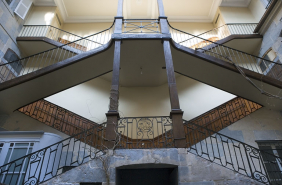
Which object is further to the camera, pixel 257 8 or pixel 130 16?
pixel 130 16

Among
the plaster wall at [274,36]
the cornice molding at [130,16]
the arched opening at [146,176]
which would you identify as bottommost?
the arched opening at [146,176]

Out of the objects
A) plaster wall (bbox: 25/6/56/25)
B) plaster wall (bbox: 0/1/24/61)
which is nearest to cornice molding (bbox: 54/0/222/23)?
plaster wall (bbox: 25/6/56/25)

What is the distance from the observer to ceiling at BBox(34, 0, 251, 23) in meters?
11.9

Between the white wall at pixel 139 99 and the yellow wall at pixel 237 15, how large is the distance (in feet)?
16.9

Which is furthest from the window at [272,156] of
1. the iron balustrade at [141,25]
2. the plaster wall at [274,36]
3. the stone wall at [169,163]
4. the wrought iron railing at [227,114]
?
the iron balustrade at [141,25]

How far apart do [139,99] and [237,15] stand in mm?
8257

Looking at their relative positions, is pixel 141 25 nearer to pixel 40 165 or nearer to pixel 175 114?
pixel 175 114

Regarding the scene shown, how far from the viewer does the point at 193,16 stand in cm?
1262

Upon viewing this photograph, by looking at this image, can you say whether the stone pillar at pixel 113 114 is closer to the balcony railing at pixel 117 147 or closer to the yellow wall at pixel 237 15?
the balcony railing at pixel 117 147

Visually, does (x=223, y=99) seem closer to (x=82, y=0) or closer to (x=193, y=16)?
(x=193, y=16)

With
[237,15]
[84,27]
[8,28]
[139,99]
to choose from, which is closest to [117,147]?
[139,99]

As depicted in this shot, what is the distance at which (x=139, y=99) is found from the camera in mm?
9422

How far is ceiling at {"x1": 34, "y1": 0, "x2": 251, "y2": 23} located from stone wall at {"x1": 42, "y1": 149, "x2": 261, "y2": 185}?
10.7 metres

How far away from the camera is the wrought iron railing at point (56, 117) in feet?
22.6
